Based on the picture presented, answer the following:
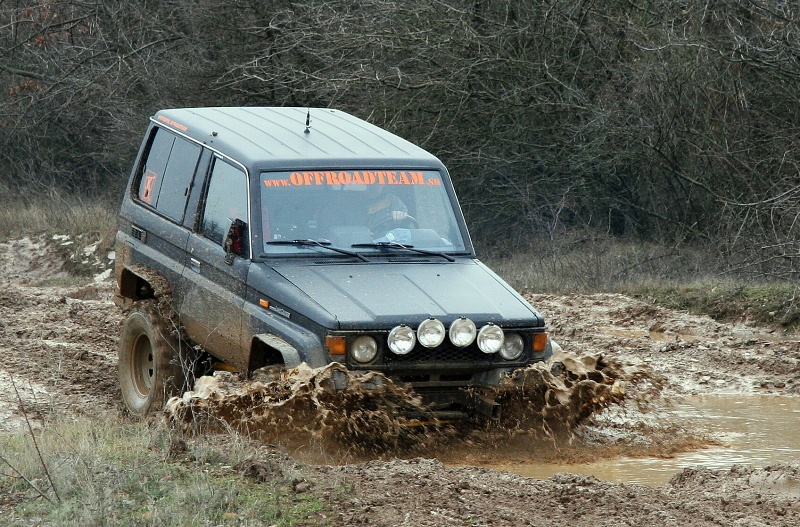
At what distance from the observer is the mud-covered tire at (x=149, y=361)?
770cm

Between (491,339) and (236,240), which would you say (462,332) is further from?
(236,240)

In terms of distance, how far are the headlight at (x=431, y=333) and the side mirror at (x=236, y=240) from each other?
1.42m

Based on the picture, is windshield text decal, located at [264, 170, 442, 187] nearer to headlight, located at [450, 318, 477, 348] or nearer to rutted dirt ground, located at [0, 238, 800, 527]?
headlight, located at [450, 318, 477, 348]

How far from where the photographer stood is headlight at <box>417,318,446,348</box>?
6.32m

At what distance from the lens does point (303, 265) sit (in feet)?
22.8

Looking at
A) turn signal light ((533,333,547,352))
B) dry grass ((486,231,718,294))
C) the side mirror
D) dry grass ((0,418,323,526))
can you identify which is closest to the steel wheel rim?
the side mirror

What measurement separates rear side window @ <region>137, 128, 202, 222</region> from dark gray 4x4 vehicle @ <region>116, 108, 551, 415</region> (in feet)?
0.06

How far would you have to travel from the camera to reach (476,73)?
56.9ft

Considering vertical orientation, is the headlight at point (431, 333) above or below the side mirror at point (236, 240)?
below

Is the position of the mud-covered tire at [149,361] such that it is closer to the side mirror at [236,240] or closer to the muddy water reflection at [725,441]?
the side mirror at [236,240]

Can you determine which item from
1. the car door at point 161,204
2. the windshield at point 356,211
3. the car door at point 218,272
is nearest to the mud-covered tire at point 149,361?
the car door at point 218,272

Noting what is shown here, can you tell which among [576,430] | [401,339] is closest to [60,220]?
[576,430]

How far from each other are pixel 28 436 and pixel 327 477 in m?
1.97

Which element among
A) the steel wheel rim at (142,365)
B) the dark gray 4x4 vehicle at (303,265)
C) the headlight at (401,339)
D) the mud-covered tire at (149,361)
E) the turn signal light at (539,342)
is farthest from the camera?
the steel wheel rim at (142,365)
